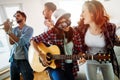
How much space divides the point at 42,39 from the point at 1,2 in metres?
0.96

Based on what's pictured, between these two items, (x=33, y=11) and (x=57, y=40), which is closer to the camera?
(x=57, y=40)

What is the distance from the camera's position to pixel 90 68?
5.12 feet

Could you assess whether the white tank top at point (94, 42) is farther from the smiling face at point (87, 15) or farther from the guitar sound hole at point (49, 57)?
the guitar sound hole at point (49, 57)

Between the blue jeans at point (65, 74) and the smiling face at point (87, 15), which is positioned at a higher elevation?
the smiling face at point (87, 15)

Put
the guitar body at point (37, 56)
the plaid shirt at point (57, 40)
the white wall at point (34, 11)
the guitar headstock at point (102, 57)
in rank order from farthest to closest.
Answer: the white wall at point (34, 11) → the guitar body at point (37, 56) → the plaid shirt at point (57, 40) → the guitar headstock at point (102, 57)

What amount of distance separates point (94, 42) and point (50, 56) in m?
0.49

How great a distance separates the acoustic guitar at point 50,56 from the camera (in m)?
1.48

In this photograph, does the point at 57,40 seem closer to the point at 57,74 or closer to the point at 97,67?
the point at 57,74

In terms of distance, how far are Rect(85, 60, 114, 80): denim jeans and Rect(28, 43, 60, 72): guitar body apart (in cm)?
34

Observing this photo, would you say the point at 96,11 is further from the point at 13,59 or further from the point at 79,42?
the point at 13,59

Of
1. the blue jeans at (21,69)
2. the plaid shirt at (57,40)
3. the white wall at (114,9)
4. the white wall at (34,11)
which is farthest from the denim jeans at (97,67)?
the white wall at (34,11)

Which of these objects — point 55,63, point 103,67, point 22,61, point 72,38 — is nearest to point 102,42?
point 103,67

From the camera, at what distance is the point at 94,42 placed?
58.7 inches

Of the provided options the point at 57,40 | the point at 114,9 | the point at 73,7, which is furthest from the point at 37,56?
the point at 114,9
